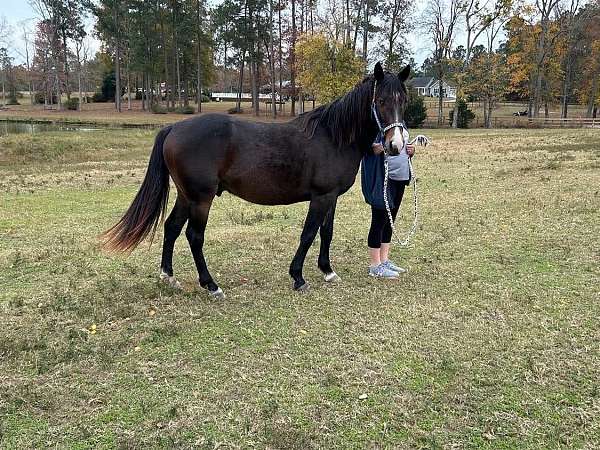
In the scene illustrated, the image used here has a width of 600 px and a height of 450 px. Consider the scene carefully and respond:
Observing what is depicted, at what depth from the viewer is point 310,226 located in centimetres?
456

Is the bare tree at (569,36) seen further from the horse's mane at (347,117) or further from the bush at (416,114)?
the horse's mane at (347,117)

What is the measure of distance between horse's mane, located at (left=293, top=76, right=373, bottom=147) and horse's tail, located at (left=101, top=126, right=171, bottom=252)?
1400mm

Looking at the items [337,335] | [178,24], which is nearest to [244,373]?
[337,335]

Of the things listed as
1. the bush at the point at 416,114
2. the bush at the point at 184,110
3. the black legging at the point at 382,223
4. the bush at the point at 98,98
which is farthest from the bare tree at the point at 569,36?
the bush at the point at 98,98

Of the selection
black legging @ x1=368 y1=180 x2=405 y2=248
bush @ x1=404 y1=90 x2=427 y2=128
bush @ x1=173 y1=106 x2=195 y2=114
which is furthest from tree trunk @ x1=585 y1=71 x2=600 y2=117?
black legging @ x1=368 y1=180 x2=405 y2=248

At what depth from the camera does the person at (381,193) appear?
4.65 metres

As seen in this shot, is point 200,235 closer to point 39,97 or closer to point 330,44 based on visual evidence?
point 330,44

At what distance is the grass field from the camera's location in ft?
8.47

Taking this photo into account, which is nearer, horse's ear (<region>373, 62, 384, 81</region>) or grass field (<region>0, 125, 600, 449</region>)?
grass field (<region>0, 125, 600, 449</region>)

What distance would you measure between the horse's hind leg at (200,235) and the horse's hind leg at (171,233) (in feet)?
0.96

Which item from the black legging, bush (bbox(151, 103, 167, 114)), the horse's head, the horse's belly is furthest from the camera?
bush (bbox(151, 103, 167, 114))

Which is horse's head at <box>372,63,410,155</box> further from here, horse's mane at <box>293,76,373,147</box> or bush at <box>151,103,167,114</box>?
bush at <box>151,103,167,114</box>

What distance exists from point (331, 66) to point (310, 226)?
33.7m

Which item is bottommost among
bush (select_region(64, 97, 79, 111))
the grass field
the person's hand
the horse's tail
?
the grass field
